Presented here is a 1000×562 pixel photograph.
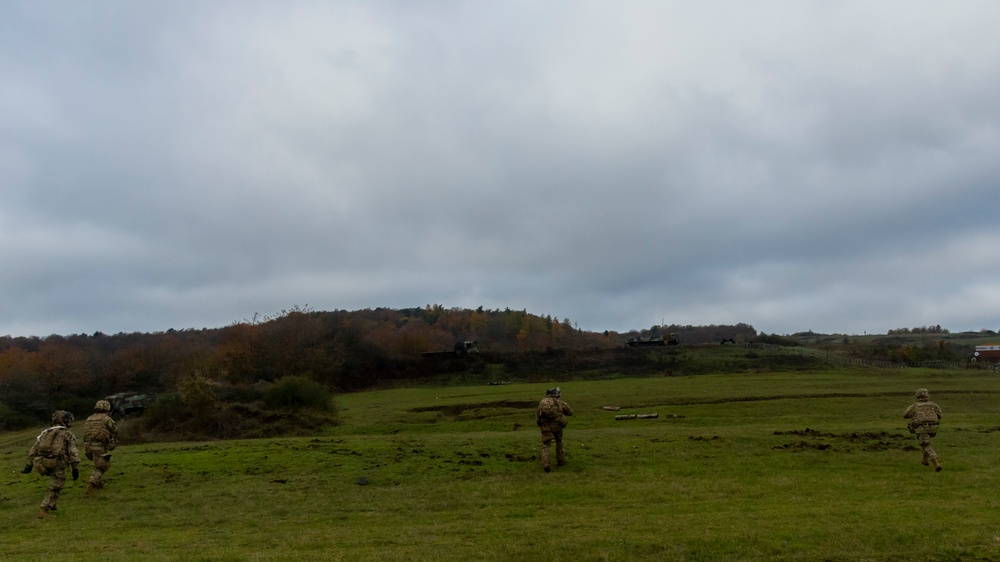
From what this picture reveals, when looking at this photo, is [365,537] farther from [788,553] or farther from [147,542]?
[788,553]

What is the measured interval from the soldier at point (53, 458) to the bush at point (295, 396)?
26950 mm

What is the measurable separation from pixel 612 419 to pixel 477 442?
1304 cm

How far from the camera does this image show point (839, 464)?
21.0 metres

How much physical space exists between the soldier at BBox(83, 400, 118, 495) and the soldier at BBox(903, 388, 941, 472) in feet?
74.0

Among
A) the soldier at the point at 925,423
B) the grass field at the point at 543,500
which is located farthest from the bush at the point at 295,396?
the soldier at the point at 925,423

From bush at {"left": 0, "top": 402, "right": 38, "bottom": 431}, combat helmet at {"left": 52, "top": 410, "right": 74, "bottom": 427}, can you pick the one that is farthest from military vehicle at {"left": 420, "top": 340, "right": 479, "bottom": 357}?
combat helmet at {"left": 52, "top": 410, "right": 74, "bottom": 427}

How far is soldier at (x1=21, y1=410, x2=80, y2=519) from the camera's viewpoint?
16.9 meters

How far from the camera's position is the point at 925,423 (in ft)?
67.7

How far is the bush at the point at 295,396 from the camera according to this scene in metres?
45.8

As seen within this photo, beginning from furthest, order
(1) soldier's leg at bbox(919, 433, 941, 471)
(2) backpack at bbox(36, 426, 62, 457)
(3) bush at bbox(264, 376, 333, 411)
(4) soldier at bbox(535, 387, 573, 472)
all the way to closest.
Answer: (3) bush at bbox(264, 376, 333, 411)
(4) soldier at bbox(535, 387, 573, 472)
(1) soldier's leg at bbox(919, 433, 941, 471)
(2) backpack at bbox(36, 426, 62, 457)

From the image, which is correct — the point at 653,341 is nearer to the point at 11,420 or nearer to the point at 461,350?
the point at 461,350

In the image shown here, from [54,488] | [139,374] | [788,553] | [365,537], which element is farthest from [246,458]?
[139,374]

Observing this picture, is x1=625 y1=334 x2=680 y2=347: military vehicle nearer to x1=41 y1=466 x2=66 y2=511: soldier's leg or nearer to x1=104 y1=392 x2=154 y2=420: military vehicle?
x1=104 y1=392 x2=154 y2=420: military vehicle

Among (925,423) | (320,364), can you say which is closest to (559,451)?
(925,423)
